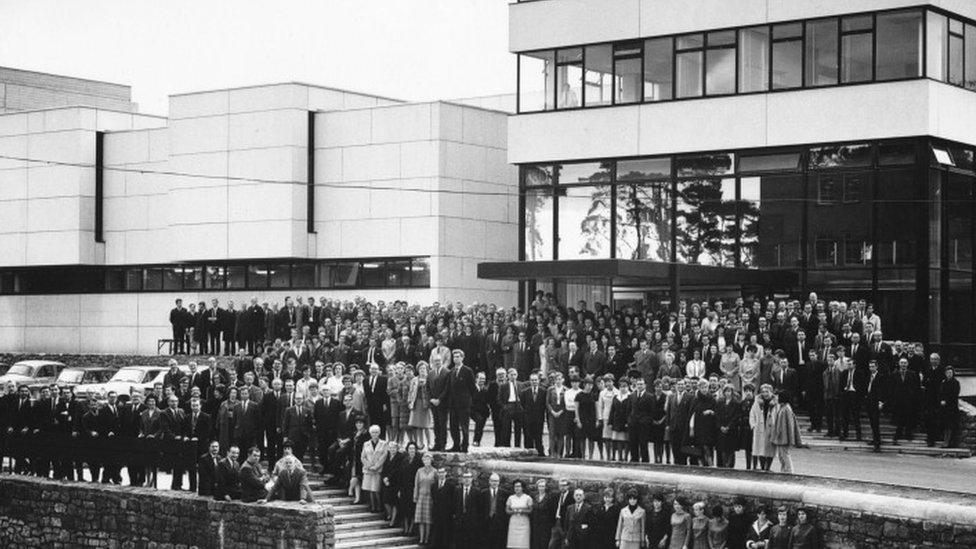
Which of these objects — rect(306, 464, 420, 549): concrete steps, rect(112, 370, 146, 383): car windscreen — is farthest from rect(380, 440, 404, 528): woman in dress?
rect(112, 370, 146, 383): car windscreen

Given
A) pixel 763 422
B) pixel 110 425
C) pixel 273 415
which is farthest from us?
pixel 110 425

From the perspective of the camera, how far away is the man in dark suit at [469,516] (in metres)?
28.0

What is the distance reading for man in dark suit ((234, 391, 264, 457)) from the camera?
99.9ft

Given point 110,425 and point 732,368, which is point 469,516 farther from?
point 110,425

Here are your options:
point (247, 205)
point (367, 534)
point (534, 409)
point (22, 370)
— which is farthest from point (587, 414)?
point (22, 370)

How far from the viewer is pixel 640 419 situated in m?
28.9

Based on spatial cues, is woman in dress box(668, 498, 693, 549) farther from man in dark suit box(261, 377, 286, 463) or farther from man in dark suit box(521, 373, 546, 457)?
man in dark suit box(261, 377, 286, 463)

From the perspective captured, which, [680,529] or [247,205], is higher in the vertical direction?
[247,205]

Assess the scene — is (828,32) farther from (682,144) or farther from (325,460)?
(325,460)

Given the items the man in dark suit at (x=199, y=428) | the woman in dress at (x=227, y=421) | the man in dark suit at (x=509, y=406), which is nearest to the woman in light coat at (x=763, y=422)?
the man in dark suit at (x=509, y=406)

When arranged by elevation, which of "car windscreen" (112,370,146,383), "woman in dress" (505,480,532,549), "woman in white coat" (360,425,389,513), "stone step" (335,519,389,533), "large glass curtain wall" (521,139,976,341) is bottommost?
"stone step" (335,519,389,533)

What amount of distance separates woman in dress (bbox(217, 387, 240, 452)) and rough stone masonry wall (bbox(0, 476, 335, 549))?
1259 mm

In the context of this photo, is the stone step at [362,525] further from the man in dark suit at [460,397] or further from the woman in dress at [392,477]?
the man in dark suit at [460,397]

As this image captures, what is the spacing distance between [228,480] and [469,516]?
4918 millimetres
